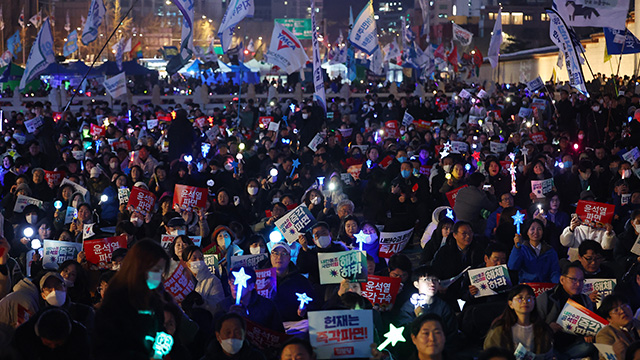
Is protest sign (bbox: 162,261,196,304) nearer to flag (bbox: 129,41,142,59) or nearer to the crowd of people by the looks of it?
the crowd of people

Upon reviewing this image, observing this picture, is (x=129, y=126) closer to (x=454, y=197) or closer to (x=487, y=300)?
(x=454, y=197)

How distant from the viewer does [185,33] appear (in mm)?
22922

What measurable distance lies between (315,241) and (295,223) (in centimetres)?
105

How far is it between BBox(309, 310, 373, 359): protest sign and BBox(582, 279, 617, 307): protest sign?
244cm

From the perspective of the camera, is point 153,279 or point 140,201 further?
point 140,201

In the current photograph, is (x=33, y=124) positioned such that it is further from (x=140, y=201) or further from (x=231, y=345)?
(x=231, y=345)

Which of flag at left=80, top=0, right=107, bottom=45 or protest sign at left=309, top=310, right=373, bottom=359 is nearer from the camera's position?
protest sign at left=309, top=310, right=373, bottom=359

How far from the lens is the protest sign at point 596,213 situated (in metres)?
8.98

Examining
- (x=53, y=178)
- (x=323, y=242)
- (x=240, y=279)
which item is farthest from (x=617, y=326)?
(x=53, y=178)

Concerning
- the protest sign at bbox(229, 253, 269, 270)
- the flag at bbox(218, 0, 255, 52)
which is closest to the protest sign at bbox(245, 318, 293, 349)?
the protest sign at bbox(229, 253, 269, 270)

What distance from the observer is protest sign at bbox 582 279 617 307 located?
22.5 ft

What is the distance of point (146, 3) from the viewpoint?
114 metres

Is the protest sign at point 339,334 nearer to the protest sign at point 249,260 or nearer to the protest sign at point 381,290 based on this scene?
the protest sign at point 381,290

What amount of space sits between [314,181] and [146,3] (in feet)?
347
